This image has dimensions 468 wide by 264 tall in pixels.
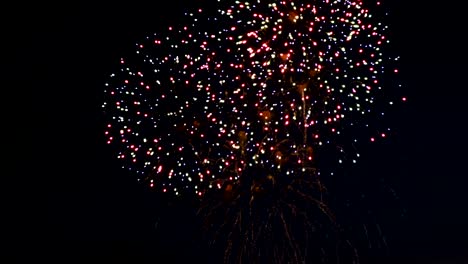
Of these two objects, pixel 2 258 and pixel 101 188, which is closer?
pixel 2 258

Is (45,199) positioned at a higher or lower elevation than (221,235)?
higher

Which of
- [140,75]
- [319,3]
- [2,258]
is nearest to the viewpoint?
[319,3]

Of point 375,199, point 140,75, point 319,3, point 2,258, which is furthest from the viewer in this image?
point 375,199

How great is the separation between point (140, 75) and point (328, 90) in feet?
7.32

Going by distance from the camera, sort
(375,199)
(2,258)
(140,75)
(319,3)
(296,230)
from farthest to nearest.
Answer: (375,199)
(296,230)
(2,258)
(140,75)
(319,3)

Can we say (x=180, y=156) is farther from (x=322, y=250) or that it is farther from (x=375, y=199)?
(x=375, y=199)

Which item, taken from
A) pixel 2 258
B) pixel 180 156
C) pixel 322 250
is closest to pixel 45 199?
pixel 2 258

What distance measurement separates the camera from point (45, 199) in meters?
9.35

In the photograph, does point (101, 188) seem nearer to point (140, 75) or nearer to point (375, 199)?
point (140, 75)

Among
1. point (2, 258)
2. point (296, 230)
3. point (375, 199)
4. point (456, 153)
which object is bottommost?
point (2, 258)

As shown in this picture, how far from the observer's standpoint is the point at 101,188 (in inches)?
375

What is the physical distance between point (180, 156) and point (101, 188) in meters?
3.40

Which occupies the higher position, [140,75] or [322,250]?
[140,75]

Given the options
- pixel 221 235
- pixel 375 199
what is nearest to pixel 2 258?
pixel 221 235
